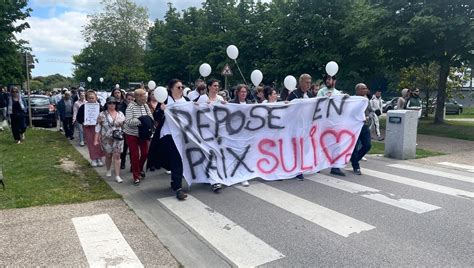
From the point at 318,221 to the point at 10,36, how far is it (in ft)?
96.7

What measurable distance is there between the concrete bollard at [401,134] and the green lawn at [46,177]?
22.7 ft

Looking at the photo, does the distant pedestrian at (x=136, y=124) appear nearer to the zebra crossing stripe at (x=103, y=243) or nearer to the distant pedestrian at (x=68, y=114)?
the zebra crossing stripe at (x=103, y=243)

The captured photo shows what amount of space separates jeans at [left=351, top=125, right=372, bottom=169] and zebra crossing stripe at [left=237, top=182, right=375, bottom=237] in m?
2.25

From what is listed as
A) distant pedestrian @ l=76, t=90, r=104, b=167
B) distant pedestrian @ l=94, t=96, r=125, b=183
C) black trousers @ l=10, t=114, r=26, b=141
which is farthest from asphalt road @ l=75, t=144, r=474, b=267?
black trousers @ l=10, t=114, r=26, b=141

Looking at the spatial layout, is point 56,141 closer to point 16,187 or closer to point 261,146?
point 16,187

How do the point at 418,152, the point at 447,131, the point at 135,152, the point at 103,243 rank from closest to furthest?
1. the point at 103,243
2. the point at 135,152
3. the point at 418,152
4. the point at 447,131

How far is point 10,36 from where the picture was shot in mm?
28266

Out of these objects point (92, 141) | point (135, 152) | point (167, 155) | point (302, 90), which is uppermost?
point (302, 90)

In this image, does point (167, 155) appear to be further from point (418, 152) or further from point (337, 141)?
point (418, 152)

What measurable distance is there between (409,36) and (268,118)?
9957 mm

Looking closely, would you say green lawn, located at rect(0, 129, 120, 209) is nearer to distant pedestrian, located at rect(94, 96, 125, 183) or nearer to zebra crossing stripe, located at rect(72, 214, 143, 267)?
distant pedestrian, located at rect(94, 96, 125, 183)

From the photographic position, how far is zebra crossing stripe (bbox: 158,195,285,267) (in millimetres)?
4262

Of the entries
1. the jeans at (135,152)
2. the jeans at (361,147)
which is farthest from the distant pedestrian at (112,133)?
the jeans at (361,147)

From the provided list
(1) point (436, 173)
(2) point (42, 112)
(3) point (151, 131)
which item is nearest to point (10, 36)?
(2) point (42, 112)
